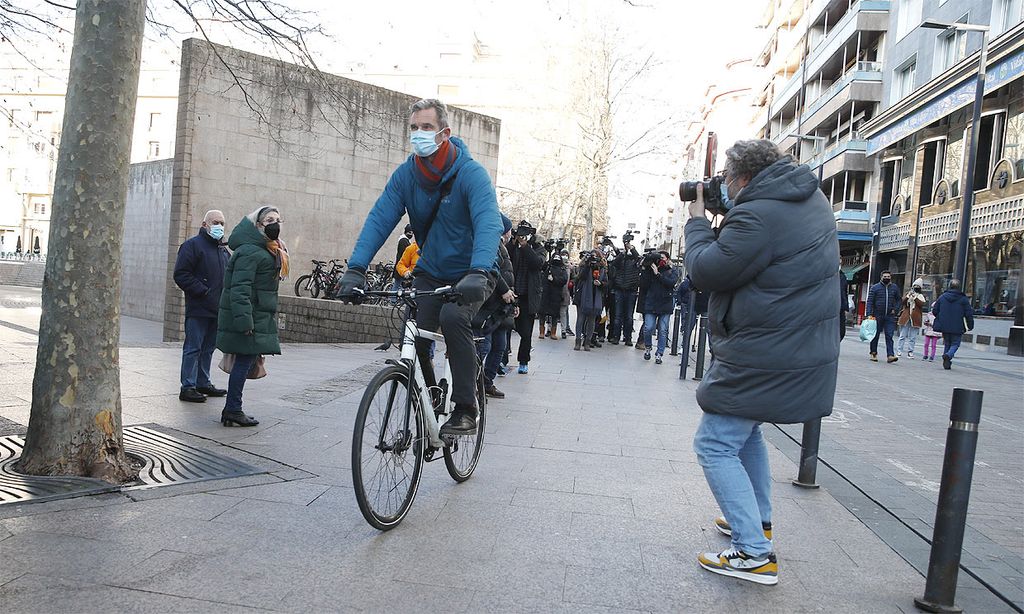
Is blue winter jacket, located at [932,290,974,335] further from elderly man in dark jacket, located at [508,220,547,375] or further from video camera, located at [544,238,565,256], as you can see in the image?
elderly man in dark jacket, located at [508,220,547,375]

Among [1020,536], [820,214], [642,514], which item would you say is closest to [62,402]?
[642,514]

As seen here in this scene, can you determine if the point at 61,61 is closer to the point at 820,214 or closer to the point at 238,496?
the point at 238,496

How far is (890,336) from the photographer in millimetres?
17125

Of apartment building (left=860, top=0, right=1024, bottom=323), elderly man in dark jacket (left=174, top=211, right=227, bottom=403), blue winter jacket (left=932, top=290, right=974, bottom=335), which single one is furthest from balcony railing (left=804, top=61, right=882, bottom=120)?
elderly man in dark jacket (left=174, top=211, right=227, bottom=403)

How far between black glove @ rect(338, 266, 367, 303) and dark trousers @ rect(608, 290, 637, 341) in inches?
499

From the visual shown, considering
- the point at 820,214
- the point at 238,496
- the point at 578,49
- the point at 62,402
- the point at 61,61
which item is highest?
the point at 578,49

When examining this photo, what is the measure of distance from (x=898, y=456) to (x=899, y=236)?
92.0 ft

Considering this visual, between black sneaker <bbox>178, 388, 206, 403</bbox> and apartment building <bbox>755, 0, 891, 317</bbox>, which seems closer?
black sneaker <bbox>178, 388, 206, 403</bbox>

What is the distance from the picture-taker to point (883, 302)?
683 inches

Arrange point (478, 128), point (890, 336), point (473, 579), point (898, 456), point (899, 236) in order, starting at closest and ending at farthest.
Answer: point (473, 579) → point (898, 456) → point (890, 336) → point (478, 128) → point (899, 236)

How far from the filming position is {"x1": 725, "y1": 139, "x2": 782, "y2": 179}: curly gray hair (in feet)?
11.4

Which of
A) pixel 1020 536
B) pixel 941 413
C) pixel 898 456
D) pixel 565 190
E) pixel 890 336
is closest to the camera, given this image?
pixel 1020 536

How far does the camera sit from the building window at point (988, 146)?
75.8ft

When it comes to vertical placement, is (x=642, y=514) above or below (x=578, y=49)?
below
